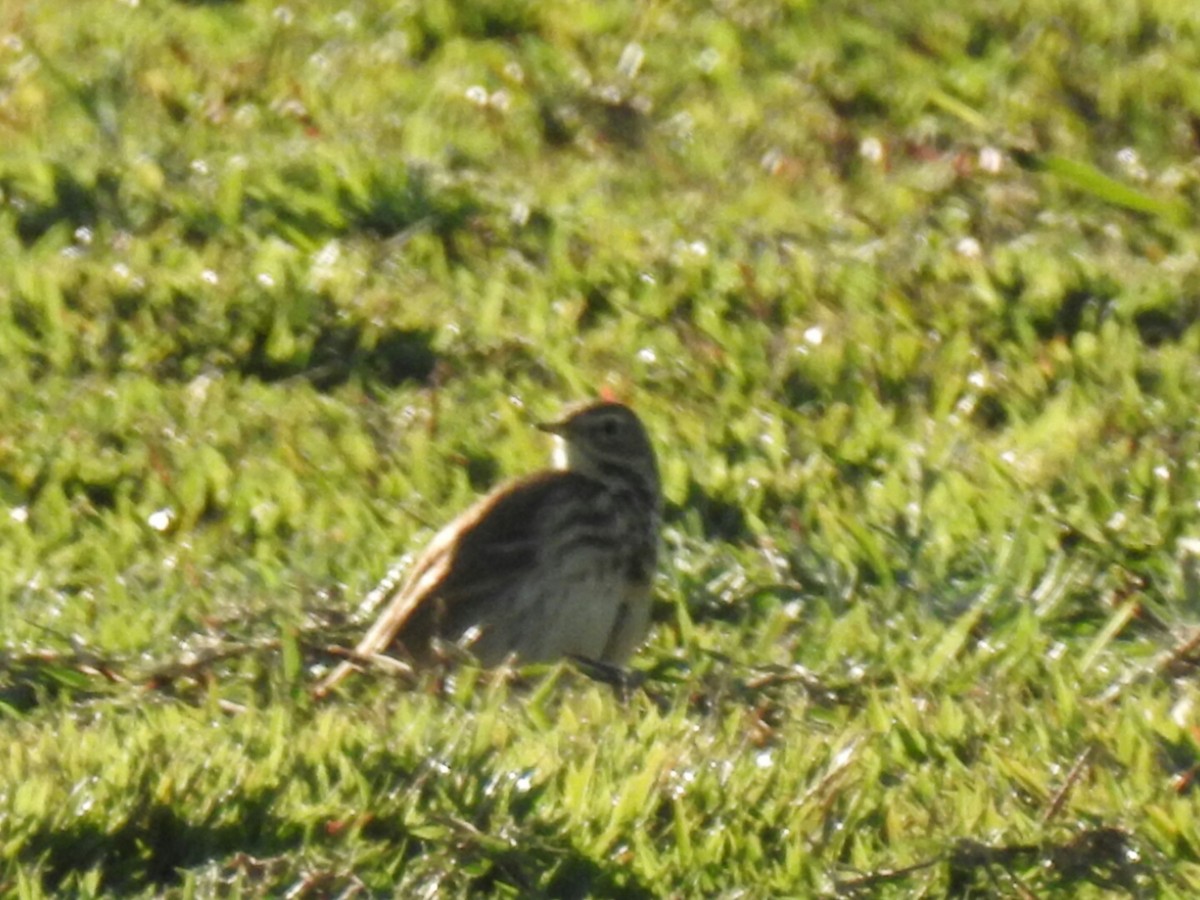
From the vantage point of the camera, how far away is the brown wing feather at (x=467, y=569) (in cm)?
610

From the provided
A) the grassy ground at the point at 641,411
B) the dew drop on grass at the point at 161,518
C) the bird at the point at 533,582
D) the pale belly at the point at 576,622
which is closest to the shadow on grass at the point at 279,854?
the grassy ground at the point at 641,411

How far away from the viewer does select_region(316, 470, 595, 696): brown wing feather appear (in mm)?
6102

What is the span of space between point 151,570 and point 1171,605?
251 cm

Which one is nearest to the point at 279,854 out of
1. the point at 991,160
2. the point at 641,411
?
the point at 641,411

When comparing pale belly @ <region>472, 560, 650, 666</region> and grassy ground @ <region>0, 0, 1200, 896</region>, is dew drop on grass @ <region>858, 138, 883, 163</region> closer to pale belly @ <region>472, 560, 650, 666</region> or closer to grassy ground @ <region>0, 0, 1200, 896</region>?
grassy ground @ <region>0, 0, 1200, 896</region>

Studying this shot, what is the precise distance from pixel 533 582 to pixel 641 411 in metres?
1.41

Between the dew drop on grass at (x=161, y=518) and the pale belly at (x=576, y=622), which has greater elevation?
the pale belly at (x=576, y=622)

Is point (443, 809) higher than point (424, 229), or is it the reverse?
point (443, 809)

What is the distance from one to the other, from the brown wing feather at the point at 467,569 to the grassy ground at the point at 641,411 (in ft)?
0.55

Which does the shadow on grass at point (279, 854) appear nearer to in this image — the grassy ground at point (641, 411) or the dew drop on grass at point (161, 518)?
the grassy ground at point (641, 411)

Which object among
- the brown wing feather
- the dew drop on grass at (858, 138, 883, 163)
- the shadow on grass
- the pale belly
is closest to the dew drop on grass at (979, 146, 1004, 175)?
the dew drop on grass at (858, 138, 883, 163)

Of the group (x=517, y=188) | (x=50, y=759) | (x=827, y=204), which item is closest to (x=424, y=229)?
(x=517, y=188)

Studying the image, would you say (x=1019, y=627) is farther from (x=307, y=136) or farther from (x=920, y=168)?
(x=307, y=136)

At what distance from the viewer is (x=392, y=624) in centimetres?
608
